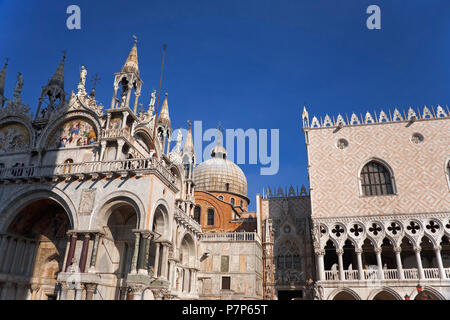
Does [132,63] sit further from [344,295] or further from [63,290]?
[344,295]

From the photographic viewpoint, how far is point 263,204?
27047 mm

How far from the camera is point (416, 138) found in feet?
75.0

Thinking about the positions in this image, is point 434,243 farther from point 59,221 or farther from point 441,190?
point 59,221

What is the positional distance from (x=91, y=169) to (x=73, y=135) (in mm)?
4264

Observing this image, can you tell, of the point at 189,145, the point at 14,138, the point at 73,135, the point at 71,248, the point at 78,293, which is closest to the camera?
the point at 78,293

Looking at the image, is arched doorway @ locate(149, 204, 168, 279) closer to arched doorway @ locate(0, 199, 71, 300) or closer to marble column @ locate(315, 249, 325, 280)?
arched doorway @ locate(0, 199, 71, 300)

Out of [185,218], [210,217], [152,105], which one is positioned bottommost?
[185,218]

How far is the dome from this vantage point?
→ 126ft

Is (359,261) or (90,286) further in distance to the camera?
(359,261)

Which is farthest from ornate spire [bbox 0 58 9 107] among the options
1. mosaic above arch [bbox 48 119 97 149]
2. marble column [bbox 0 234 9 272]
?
marble column [bbox 0 234 9 272]

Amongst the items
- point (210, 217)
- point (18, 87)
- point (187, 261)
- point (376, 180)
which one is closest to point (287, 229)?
point (376, 180)
